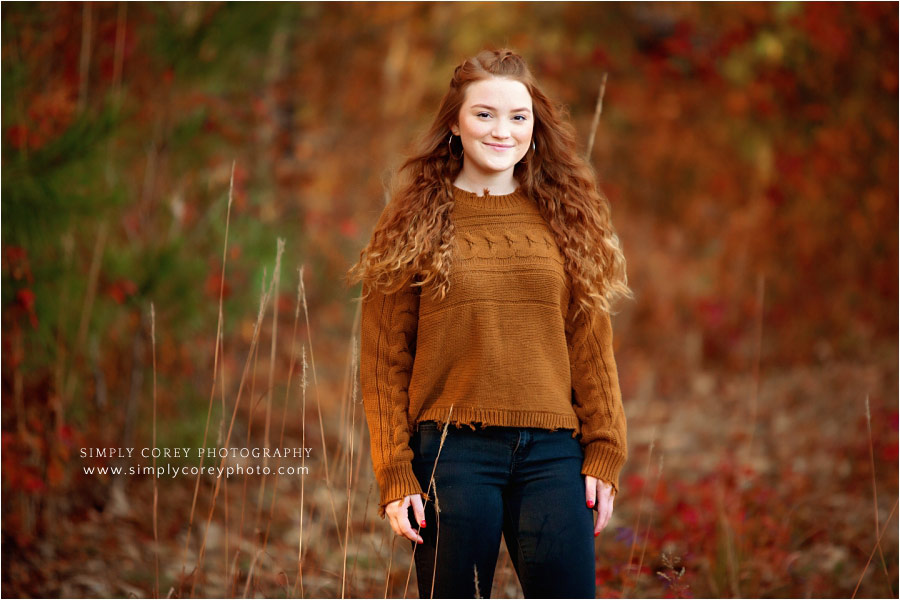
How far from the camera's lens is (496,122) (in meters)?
2.11

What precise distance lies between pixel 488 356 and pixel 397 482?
37 centimetres

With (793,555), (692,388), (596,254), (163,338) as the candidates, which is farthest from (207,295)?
(692,388)

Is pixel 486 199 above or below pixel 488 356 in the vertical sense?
above

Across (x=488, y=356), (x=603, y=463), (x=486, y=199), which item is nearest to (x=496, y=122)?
(x=486, y=199)

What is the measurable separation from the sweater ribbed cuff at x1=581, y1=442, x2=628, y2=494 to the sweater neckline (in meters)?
0.66

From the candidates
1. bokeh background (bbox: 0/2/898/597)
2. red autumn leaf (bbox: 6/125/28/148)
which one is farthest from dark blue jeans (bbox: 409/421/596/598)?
red autumn leaf (bbox: 6/125/28/148)

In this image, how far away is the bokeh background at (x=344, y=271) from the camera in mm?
3465

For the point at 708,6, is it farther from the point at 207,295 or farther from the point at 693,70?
the point at 207,295

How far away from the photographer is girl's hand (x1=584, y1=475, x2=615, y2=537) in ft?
6.82

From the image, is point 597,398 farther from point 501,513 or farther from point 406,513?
point 406,513

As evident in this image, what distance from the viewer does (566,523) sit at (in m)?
2.01

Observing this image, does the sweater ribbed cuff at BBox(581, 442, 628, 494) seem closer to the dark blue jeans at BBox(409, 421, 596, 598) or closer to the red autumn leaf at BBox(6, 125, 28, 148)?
the dark blue jeans at BBox(409, 421, 596, 598)

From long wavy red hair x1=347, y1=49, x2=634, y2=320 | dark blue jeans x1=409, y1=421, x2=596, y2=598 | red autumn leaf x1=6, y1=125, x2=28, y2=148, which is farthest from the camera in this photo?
red autumn leaf x1=6, y1=125, x2=28, y2=148

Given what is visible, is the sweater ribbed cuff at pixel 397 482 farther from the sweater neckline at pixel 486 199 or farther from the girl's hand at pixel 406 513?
the sweater neckline at pixel 486 199
